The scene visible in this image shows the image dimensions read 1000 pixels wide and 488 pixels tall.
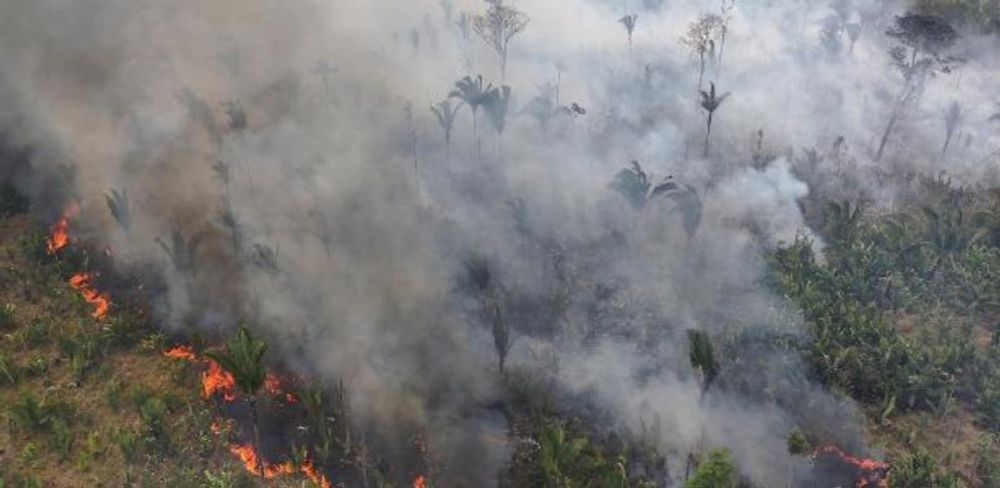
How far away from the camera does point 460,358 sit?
23484 millimetres

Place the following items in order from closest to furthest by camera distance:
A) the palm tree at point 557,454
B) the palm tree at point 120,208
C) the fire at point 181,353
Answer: the palm tree at point 557,454
the fire at point 181,353
the palm tree at point 120,208

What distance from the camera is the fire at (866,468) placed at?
67.2 feet

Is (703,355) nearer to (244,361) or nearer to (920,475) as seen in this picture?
(920,475)

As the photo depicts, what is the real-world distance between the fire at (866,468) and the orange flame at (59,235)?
24.6m

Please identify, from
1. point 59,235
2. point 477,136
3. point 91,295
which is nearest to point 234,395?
point 91,295

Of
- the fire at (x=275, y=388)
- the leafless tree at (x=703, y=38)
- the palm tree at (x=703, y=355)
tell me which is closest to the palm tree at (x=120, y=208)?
the fire at (x=275, y=388)

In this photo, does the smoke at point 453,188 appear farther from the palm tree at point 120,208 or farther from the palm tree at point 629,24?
the palm tree at point 629,24

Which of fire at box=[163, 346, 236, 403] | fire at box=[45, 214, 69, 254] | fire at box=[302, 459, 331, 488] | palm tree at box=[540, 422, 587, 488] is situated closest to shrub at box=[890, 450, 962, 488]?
palm tree at box=[540, 422, 587, 488]

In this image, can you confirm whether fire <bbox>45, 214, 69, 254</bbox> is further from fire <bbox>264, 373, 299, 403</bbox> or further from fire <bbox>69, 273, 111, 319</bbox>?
fire <bbox>264, 373, 299, 403</bbox>

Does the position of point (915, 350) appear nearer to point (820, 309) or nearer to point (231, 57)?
point (820, 309)

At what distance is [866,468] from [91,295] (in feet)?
76.9

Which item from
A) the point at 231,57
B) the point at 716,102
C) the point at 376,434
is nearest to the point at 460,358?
the point at 376,434

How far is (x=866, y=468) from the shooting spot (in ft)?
68.3

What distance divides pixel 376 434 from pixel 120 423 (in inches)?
276
